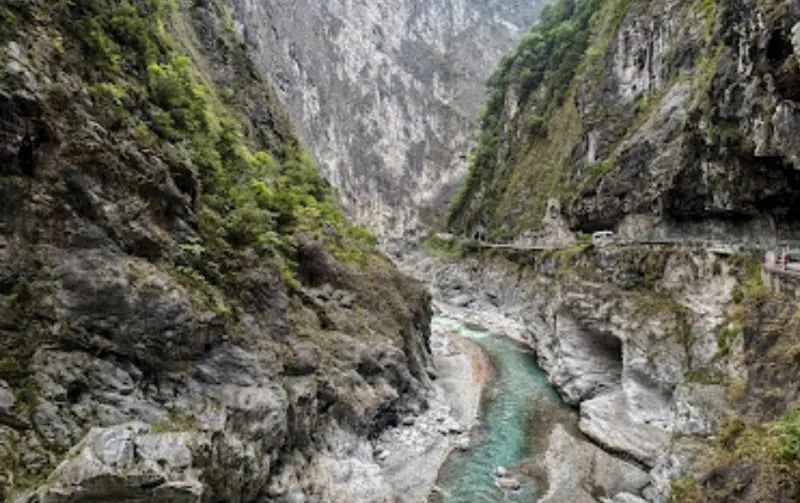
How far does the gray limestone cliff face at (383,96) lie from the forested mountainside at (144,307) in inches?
2424

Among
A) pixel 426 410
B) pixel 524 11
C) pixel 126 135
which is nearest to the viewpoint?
pixel 126 135

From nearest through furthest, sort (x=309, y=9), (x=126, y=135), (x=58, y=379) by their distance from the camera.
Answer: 1. (x=58, y=379)
2. (x=126, y=135)
3. (x=309, y=9)

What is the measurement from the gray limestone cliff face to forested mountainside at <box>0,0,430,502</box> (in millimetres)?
61570

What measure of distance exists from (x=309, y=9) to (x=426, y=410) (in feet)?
285

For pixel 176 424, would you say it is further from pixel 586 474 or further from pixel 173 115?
pixel 586 474

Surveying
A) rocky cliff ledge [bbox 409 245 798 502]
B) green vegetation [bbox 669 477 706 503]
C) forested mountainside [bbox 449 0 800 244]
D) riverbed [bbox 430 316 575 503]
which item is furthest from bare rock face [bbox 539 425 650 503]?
forested mountainside [bbox 449 0 800 244]

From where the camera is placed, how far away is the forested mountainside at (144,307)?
36.0 ft

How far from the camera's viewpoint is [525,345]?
39812 millimetres

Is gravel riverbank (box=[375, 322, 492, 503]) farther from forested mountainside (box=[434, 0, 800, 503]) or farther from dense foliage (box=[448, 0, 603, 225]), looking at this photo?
dense foliage (box=[448, 0, 603, 225])

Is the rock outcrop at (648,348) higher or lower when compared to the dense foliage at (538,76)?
lower

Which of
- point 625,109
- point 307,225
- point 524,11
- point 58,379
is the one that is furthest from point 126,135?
point 524,11

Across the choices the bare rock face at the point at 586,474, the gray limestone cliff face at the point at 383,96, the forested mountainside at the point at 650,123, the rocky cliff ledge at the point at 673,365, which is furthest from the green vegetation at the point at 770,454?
the gray limestone cliff face at the point at 383,96

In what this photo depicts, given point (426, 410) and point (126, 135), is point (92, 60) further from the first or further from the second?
point (426, 410)

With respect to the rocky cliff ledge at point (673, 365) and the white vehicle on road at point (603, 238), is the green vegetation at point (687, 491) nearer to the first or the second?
the rocky cliff ledge at point (673, 365)
